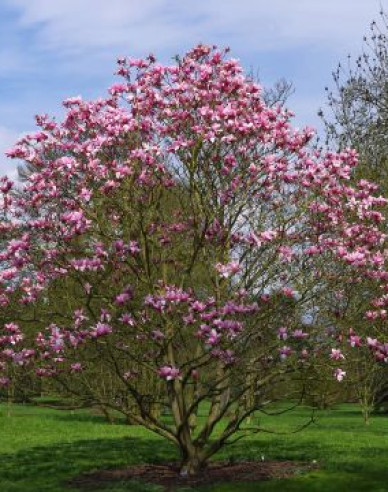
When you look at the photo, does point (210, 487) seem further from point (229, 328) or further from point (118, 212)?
point (118, 212)

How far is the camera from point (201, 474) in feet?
41.0

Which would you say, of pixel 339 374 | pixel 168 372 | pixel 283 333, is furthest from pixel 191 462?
pixel 283 333

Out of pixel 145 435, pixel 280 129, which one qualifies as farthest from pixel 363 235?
pixel 145 435

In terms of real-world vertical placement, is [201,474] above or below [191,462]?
below

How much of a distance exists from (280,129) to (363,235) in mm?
2208

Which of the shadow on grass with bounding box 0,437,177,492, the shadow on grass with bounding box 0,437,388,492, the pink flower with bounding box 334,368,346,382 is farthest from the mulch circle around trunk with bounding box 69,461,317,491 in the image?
the pink flower with bounding box 334,368,346,382

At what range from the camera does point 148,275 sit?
1180 centimetres

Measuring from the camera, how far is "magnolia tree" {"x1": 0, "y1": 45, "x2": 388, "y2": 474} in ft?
36.0

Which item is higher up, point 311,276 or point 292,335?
point 311,276

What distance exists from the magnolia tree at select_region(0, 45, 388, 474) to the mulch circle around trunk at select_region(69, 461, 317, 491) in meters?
0.46

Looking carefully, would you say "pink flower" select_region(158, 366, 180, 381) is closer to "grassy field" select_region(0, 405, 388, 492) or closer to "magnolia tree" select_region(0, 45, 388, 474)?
"magnolia tree" select_region(0, 45, 388, 474)

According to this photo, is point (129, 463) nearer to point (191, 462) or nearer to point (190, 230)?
point (191, 462)

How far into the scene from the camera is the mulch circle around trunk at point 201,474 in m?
11.9

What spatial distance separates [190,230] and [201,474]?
4.02m
